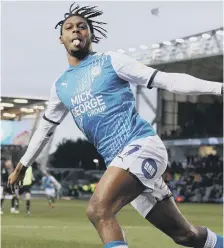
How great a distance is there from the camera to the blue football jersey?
5.80 metres

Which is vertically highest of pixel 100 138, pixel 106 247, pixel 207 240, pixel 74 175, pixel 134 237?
pixel 100 138

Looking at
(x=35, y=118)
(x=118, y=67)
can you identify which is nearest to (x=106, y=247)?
(x=118, y=67)

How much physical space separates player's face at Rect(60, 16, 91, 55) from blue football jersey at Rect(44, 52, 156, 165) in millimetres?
147

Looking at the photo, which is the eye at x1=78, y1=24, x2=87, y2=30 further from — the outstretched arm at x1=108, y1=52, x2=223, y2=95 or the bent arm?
the bent arm

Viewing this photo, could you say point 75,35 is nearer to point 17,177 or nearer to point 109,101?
point 109,101

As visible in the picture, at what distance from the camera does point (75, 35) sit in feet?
19.7

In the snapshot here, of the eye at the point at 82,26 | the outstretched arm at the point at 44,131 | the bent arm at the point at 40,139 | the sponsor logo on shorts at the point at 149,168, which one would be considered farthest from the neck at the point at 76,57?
the sponsor logo on shorts at the point at 149,168

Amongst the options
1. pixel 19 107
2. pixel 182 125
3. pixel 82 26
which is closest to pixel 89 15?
pixel 82 26

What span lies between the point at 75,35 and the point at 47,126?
1114 mm

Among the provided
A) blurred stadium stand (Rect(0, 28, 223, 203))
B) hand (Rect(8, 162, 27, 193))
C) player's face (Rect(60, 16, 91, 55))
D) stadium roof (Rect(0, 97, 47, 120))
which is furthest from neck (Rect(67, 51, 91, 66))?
stadium roof (Rect(0, 97, 47, 120))

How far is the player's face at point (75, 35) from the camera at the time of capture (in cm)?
599

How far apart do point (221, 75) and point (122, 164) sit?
53043 mm

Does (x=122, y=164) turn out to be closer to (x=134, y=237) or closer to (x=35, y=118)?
(x=134, y=237)

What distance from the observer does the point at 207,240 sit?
661 cm
